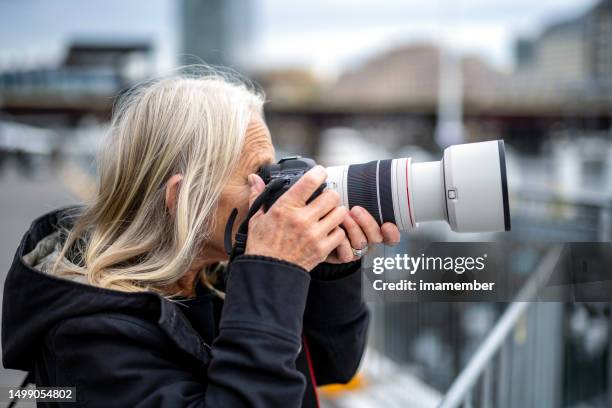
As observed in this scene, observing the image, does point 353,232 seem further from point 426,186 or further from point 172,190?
point 172,190

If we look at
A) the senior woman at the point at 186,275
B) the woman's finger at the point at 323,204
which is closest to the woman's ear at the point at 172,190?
the senior woman at the point at 186,275

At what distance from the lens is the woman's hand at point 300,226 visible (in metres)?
1.06

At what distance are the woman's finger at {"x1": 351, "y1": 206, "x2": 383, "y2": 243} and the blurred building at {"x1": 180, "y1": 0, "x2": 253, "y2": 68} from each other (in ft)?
80.7

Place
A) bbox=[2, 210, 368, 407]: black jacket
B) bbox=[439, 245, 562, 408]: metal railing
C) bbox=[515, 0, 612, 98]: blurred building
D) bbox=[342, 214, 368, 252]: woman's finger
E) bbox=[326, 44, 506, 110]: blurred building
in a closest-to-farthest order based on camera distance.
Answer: bbox=[2, 210, 368, 407]: black jacket < bbox=[342, 214, 368, 252]: woman's finger < bbox=[439, 245, 562, 408]: metal railing < bbox=[515, 0, 612, 98]: blurred building < bbox=[326, 44, 506, 110]: blurred building

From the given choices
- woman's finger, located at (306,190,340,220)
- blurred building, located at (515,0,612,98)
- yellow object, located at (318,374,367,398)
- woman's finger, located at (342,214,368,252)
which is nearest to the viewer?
woman's finger, located at (306,190,340,220)

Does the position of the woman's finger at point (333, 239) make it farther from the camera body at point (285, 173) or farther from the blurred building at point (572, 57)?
the blurred building at point (572, 57)

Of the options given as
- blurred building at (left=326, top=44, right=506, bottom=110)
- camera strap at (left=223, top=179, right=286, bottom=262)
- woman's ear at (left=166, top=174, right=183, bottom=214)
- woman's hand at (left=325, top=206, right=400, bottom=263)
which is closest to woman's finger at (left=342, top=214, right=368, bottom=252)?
woman's hand at (left=325, top=206, right=400, bottom=263)

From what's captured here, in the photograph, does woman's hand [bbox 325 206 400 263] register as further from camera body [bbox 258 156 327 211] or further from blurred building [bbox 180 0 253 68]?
blurred building [bbox 180 0 253 68]

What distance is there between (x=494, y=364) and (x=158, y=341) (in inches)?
59.1

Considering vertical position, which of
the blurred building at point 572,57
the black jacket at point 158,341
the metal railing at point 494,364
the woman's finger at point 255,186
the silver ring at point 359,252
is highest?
the blurred building at point 572,57

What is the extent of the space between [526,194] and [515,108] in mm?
37214

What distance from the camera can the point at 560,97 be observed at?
4275 centimetres

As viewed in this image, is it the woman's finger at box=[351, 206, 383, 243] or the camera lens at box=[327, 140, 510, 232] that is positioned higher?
the camera lens at box=[327, 140, 510, 232]

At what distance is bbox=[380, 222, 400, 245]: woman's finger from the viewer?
129 centimetres
